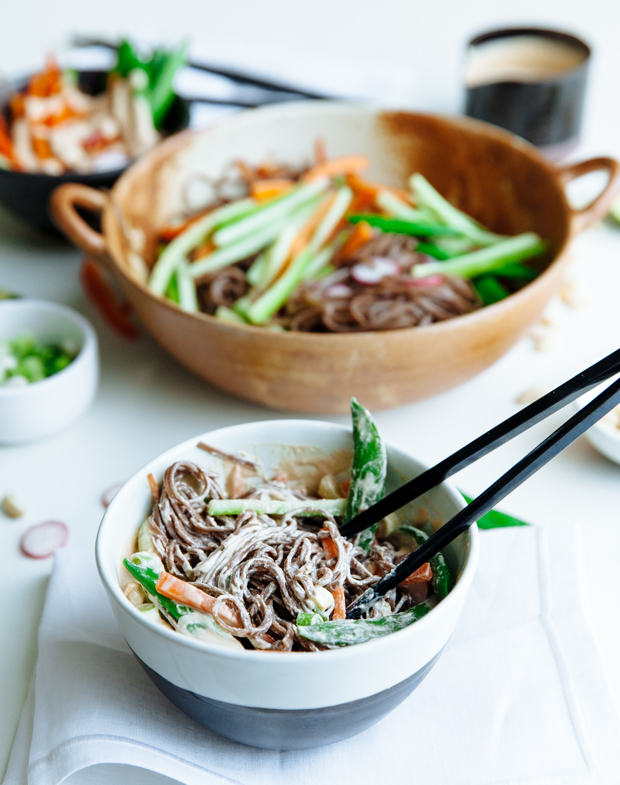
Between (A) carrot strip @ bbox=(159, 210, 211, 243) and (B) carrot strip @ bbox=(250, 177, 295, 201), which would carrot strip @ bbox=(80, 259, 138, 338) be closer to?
(A) carrot strip @ bbox=(159, 210, 211, 243)

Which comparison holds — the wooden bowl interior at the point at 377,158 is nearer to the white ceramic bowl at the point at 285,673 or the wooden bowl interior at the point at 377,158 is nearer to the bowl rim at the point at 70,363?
the bowl rim at the point at 70,363

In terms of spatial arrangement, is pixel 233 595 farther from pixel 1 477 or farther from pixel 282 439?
pixel 1 477

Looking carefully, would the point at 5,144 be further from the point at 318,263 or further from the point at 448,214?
the point at 448,214

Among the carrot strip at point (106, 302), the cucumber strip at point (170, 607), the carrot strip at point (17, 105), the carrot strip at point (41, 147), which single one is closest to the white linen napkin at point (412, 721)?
the cucumber strip at point (170, 607)

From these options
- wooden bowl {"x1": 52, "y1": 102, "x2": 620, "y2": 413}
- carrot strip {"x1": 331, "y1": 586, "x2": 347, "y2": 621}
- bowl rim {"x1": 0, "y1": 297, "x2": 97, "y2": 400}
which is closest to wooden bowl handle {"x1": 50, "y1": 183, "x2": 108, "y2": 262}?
wooden bowl {"x1": 52, "y1": 102, "x2": 620, "y2": 413}

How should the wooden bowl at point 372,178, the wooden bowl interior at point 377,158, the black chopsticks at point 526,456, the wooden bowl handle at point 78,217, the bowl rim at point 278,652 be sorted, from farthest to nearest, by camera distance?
1. the wooden bowl interior at point 377,158
2. the wooden bowl handle at point 78,217
3. the wooden bowl at point 372,178
4. the black chopsticks at point 526,456
5. the bowl rim at point 278,652

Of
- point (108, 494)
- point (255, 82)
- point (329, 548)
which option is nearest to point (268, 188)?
point (255, 82)

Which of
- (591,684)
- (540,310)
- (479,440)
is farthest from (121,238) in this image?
(591,684)
